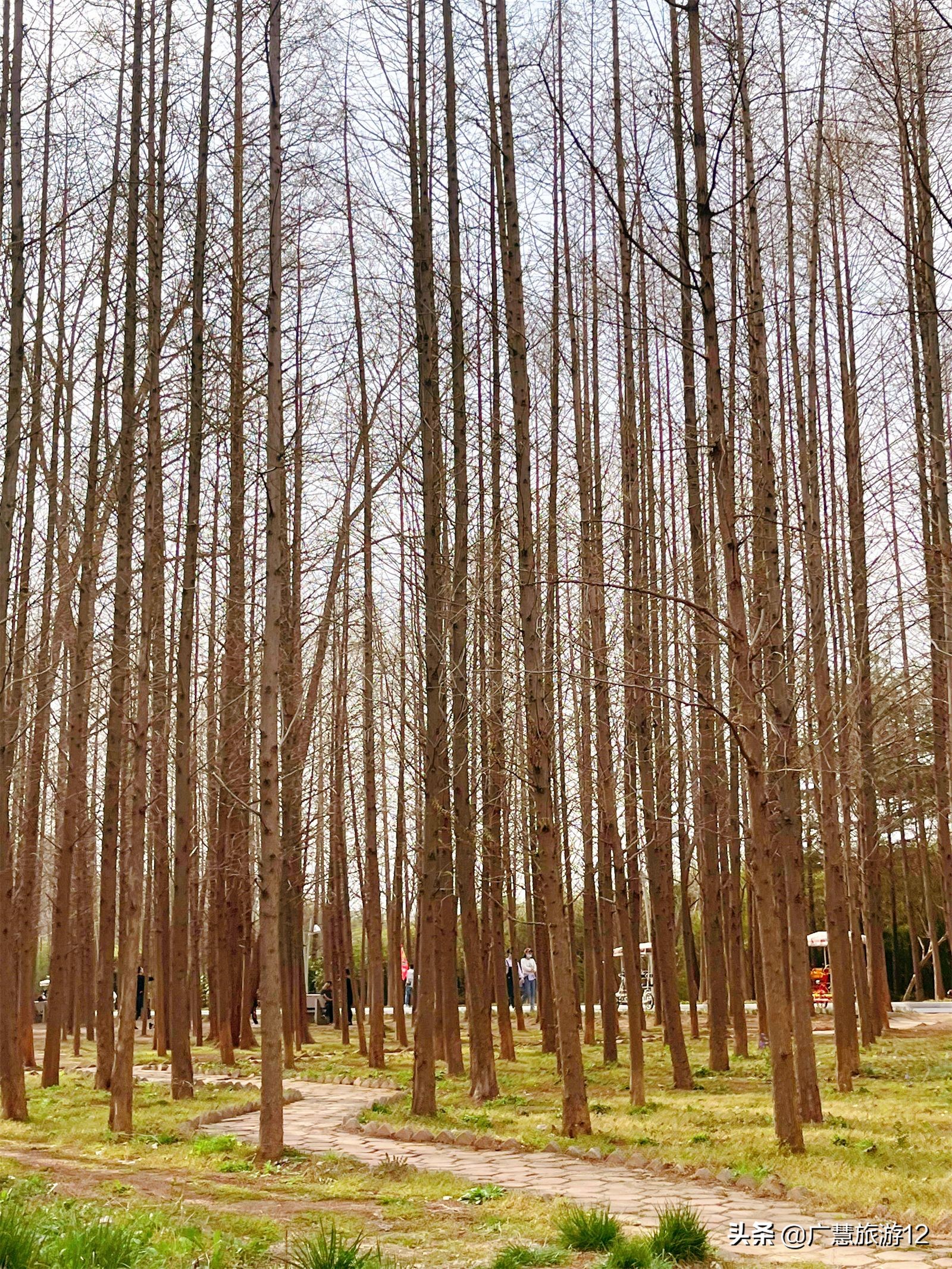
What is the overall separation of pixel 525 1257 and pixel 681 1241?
0.63 metres

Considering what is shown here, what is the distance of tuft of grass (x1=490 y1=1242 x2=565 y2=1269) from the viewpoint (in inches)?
190

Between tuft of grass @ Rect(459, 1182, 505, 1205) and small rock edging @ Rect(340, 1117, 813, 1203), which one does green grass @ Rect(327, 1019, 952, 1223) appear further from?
tuft of grass @ Rect(459, 1182, 505, 1205)

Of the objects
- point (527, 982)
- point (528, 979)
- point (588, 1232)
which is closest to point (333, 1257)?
point (588, 1232)

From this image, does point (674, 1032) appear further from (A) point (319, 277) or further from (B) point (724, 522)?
(A) point (319, 277)

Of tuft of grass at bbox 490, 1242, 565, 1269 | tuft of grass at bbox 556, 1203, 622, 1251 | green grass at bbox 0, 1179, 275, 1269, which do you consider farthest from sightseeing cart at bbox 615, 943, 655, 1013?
tuft of grass at bbox 490, 1242, 565, 1269

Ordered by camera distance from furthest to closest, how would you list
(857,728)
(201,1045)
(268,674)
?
(201,1045), (857,728), (268,674)

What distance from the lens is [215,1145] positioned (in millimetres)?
8719

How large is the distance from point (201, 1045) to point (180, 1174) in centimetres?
1374

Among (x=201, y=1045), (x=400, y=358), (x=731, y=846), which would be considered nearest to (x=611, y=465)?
(x=400, y=358)

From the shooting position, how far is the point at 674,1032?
1193 cm

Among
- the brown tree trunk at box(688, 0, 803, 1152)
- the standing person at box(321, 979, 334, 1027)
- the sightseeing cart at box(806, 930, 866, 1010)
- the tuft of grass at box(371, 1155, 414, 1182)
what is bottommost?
the standing person at box(321, 979, 334, 1027)

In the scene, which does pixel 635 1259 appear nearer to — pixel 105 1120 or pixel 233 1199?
pixel 233 1199

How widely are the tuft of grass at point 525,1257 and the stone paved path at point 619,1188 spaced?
77 centimetres

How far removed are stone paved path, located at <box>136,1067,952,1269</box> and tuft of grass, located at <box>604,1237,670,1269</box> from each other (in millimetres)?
524
